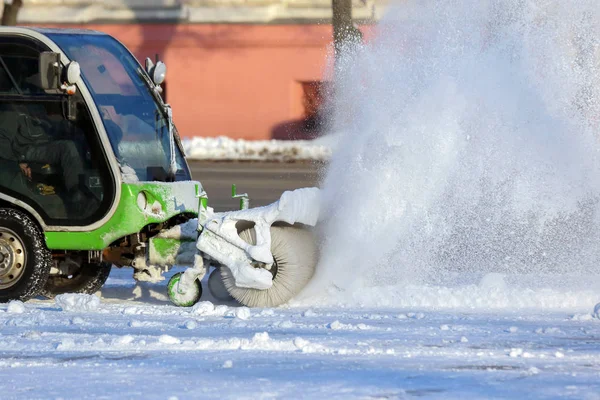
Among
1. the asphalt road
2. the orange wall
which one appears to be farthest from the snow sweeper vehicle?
the orange wall

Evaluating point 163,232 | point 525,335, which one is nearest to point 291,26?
point 163,232

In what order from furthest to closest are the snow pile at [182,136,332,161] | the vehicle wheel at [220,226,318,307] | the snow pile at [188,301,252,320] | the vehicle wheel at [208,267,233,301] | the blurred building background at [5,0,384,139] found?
1. the blurred building background at [5,0,384,139]
2. the snow pile at [182,136,332,161]
3. the vehicle wheel at [208,267,233,301]
4. the vehicle wheel at [220,226,318,307]
5. the snow pile at [188,301,252,320]

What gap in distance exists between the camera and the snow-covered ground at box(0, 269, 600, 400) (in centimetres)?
593

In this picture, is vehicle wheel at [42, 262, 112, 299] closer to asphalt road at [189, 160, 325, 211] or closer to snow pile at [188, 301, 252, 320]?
snow pile at [188, 301, 252, 320]

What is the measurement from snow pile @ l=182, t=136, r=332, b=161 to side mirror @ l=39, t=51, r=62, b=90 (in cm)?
1375

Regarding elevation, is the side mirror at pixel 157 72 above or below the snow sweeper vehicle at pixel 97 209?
above

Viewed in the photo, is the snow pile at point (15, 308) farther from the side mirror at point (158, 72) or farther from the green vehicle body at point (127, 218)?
the side mirror at point (158, 72)

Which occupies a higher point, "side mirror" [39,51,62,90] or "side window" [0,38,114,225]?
"side mirror" [39,51,62,90]

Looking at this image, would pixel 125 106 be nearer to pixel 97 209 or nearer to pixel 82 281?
pixel 97 209

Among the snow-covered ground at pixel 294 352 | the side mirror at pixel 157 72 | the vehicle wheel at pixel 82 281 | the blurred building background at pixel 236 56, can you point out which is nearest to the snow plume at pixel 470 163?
the snow-covered ground at pixel 294 352

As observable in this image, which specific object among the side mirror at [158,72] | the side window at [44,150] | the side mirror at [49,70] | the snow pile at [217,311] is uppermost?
the side mirror at [158,72]

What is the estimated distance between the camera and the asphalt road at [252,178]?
16.4 metres

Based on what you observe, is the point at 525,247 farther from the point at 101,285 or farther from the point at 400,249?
Result: the point at 101,285

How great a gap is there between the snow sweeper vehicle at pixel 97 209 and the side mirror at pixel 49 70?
55 mm
